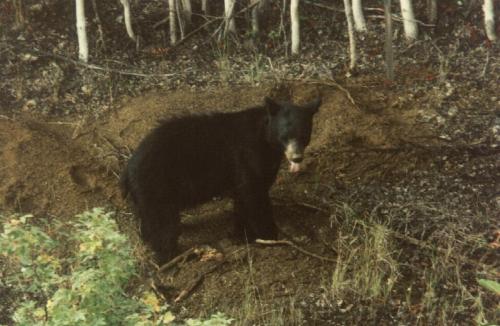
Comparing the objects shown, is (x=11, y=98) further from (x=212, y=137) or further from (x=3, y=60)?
(x=212, y=137)

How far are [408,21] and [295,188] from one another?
9.02ft

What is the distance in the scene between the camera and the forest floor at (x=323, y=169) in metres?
4.62

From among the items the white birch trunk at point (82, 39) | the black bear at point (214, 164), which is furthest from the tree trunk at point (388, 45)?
the white birch trunk at point (82, 39)

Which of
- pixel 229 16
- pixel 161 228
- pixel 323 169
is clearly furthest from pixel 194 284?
pixel 229 16

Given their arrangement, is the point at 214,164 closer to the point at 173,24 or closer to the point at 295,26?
the point at 295,26

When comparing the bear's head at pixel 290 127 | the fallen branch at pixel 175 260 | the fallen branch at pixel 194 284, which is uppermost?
the bear's head at pixel 290 127

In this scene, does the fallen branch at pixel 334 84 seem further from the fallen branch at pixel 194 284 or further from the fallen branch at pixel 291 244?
the fallen branch at pixel 194 284

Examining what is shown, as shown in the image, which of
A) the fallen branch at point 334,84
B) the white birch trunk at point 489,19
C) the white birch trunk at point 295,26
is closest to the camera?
the fallen branch at point 334,84

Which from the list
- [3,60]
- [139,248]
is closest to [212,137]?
[139,248]

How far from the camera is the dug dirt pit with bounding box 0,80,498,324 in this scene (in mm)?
4637

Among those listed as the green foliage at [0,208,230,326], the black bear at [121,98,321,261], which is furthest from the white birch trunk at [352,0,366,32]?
the green foliage at [0,208,230,326]

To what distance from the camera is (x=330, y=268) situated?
15.8ft

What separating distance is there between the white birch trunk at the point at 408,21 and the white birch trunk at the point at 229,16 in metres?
1.93

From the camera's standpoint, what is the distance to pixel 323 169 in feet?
19.4
